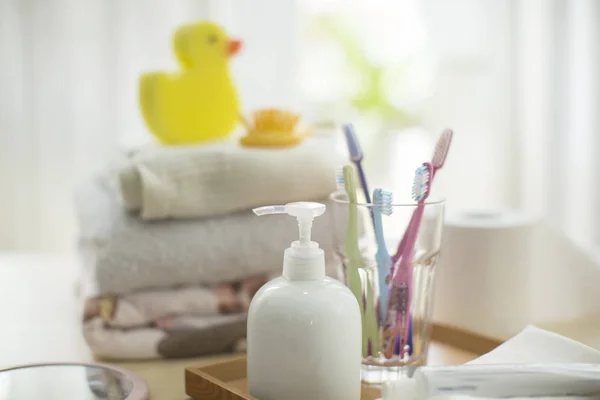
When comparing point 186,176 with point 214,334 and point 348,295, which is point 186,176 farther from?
point 348,295

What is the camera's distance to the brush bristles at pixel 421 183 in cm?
59

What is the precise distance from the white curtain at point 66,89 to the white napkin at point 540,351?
81 cm

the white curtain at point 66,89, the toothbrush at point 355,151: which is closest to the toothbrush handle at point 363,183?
the toothbrush at point 355,151

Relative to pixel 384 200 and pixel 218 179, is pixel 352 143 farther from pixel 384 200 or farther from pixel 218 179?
pixel 218 179

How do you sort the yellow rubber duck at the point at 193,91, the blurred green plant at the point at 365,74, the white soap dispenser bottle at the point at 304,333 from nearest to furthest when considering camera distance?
the white soap dispenser bottle at the point at 304,333
the yellow rubber duck at the point at 193,91
the blurred green plant at the point at 365,74

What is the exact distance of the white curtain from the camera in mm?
1250

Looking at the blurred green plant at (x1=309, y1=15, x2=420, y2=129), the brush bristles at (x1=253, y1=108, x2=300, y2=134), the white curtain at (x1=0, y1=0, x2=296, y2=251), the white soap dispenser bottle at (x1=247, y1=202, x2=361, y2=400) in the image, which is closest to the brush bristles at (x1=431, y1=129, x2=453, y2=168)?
the white soap dispenser bottle at (x1=247, y1=202, x2=361, y2=400)

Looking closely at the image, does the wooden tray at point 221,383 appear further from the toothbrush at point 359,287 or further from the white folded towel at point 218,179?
the white folded towel at point 218,179

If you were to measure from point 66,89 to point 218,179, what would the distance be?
2.03 feet

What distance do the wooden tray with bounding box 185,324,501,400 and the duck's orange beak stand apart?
0.38 meters

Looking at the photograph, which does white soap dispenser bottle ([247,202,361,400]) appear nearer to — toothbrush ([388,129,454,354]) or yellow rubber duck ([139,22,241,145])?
toothbrush ([388,129,454,354])

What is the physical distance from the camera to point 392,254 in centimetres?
64

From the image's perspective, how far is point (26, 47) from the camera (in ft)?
4.10

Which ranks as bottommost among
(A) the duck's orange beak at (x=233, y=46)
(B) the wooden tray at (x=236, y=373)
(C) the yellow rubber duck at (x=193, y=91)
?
(B) the wooden tray at (x=236, y=373)
